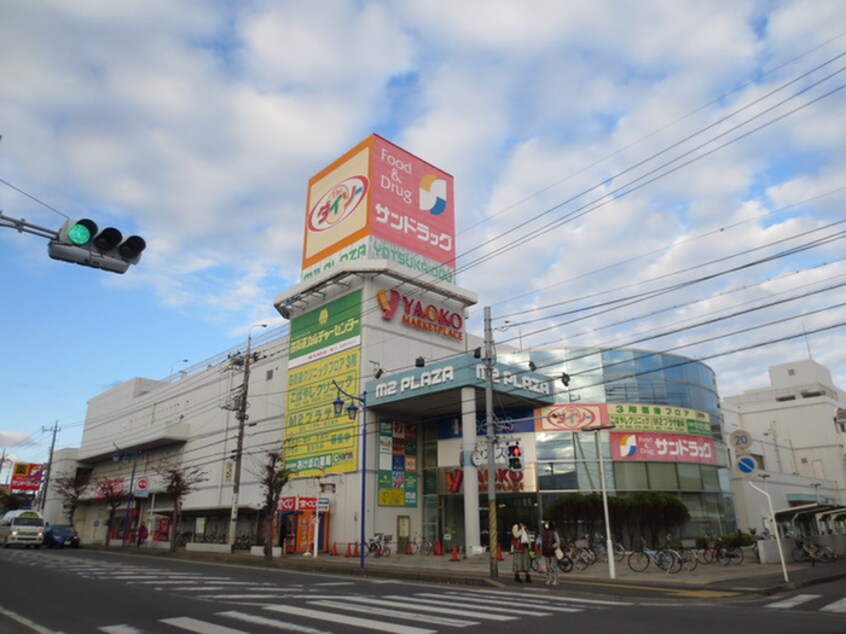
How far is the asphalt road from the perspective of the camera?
29.4 feet

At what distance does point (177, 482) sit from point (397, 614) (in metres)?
34.9

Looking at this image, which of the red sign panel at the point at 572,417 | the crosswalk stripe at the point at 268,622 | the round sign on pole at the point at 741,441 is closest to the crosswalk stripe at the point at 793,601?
the round sign on pole at the point at 741,441

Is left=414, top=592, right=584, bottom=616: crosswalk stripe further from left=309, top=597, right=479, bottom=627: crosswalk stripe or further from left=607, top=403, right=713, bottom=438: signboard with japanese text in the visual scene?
left=607, top=403, right=713, bottom=438: signboard with japanese text

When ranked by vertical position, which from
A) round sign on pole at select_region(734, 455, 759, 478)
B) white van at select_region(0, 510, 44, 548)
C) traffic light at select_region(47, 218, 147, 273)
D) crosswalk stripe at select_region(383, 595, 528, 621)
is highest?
traffic light at select_region(47, 218, 147, 273)

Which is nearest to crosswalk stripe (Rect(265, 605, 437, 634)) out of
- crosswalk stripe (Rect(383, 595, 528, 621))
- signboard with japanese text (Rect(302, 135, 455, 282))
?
crosswalk stripe (Rect(383, 595, 528, 621))

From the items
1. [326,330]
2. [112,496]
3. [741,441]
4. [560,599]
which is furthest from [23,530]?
[741,441]

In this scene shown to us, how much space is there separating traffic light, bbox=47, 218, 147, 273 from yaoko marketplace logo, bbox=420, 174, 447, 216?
36.1 m

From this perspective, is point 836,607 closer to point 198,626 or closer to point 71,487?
point 198,626

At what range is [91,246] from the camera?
8594 mm

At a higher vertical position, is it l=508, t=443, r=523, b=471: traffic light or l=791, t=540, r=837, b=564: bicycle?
l=508, t=443, r=523, b=471: traffic light

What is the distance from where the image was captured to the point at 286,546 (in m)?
36.5

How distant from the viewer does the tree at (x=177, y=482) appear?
38.2 metres

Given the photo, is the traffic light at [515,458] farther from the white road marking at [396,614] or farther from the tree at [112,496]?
the tree at [112,496]

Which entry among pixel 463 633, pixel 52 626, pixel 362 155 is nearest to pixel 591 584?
pixel 463 633
